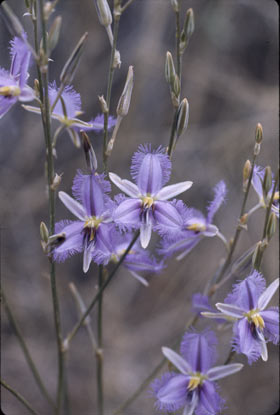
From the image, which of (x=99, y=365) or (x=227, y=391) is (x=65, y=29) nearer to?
(x=99, y=365)

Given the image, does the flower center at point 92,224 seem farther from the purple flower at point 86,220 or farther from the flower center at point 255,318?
the flower center at point 255,318

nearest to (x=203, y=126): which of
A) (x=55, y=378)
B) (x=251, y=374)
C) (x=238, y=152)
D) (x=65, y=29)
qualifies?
(x=238, y=152)

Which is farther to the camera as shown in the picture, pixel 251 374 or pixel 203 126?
pixel 203 126

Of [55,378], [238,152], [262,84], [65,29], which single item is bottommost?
[55,378]

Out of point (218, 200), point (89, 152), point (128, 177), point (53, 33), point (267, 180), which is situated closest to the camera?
point (53, 33)

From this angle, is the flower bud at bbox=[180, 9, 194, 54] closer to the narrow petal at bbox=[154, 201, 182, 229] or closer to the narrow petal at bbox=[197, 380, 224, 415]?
the narrow petal at bbox=[154, 201, 182, 229]

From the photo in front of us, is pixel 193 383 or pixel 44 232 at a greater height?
pixel 44 232

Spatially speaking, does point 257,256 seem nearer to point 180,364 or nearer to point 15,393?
point 180,364

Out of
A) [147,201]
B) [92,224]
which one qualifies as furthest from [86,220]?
[147,201]
